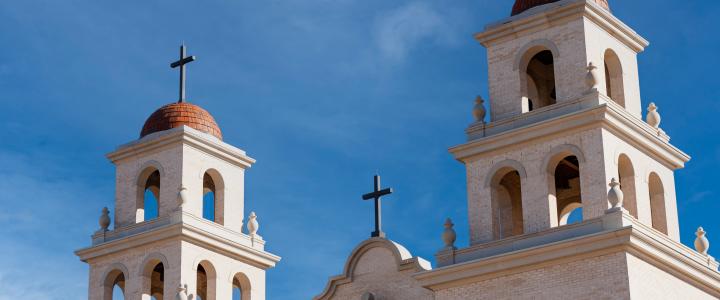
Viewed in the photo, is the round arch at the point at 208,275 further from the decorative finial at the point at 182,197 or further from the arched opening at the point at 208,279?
the decorative finial at the point at 182,197

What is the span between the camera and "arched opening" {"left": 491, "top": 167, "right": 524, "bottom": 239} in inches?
1531

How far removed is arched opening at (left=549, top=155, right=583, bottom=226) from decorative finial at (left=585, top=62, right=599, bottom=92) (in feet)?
6.74

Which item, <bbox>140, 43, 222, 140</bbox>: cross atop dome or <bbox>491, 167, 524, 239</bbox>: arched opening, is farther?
<bbox>140, 43, 222, 140</bbox>: cross atop dome

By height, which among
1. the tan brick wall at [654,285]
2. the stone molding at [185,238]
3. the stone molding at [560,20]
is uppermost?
the stone molding at [560,20]

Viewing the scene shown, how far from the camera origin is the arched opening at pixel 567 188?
4009cm

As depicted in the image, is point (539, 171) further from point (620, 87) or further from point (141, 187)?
point (141, 187)

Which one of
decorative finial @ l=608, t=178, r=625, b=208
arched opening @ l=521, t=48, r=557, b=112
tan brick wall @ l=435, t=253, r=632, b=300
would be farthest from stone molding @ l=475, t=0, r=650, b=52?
tan brick wall @ l=435, t=253, r=632, b=300

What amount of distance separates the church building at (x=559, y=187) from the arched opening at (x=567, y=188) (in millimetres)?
43

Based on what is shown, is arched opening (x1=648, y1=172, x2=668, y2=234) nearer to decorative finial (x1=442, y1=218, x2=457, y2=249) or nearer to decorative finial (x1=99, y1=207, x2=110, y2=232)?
decorative finial (x1=442, y1=218, x2=457, y2=249)

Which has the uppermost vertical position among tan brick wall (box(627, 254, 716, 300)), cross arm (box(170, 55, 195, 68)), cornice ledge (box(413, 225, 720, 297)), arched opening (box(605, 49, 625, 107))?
cross arm (box(170, 55, 195, 68))

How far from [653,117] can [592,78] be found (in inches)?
93.2

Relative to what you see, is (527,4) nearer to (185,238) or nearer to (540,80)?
(540,80)

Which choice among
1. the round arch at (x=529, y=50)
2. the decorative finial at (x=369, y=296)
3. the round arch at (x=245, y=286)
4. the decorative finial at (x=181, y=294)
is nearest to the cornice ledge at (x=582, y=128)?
the round arch at (x=529, y=50)

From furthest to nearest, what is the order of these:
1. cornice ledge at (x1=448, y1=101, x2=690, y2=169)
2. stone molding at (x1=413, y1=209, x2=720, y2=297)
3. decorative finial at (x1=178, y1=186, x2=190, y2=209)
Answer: decorative finial at (x1=178, y1=186, x2=190, y2=209) < cornice ledge at (x1=448, y1=101, x2=690, y2=169) < stone molding at (x1=413, y1=209, x2=720, y2=297)
